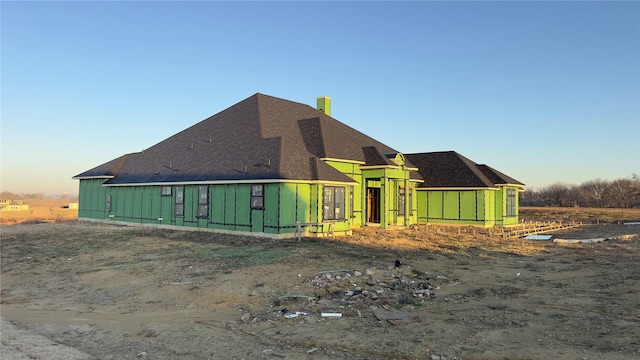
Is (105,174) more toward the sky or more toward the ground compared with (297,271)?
more toward the sky

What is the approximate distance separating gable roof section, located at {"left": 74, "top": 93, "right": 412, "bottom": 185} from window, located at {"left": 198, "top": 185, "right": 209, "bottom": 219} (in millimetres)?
604

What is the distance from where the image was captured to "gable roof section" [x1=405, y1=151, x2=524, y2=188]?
32.8 metres


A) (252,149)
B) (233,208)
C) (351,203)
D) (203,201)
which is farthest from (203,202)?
(351,203)

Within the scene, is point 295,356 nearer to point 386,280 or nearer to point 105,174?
point 386,280

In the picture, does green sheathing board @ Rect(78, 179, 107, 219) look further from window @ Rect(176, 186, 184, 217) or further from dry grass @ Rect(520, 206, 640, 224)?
dry grass @ Rect(520, 206, 640, 224)

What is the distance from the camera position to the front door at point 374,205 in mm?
30625

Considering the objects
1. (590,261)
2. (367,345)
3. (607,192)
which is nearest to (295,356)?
(367,345)

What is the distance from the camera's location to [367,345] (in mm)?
8133

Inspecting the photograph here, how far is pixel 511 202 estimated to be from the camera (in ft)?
114

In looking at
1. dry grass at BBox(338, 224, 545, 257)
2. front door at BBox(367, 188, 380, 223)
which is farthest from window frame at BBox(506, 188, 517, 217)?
front door at BBox(367, 188, 380, 223)

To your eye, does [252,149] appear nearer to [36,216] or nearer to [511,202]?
[511,202]

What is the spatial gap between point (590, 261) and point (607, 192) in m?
51.0

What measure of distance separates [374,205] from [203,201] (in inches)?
465

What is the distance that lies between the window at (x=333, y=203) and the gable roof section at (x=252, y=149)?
2.37ft
